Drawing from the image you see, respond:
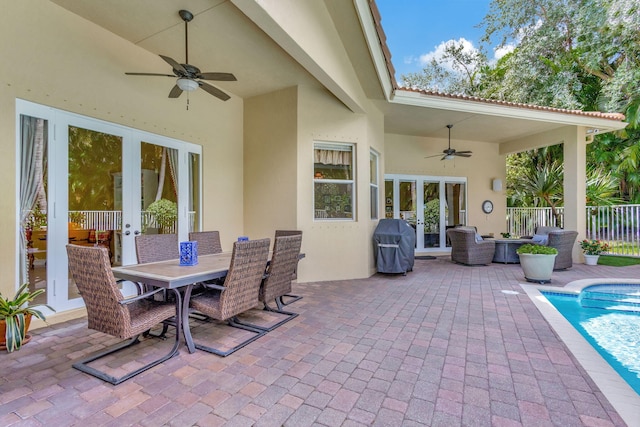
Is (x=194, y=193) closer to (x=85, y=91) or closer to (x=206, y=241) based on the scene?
(x=206, y=241)

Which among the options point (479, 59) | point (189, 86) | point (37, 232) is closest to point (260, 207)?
point (189, 86)

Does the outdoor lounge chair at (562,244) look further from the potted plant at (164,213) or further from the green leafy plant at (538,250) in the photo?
the potted plant at (164,213)

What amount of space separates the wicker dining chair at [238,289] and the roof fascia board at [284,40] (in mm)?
2167

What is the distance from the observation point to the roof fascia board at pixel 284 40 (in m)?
2.90

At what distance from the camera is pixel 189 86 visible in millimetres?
3574

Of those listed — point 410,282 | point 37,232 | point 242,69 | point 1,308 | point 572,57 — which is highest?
point 572,57

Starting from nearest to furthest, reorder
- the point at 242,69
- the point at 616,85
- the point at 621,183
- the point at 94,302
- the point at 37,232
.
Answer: the point at 94,302, the point at 37,232, the point at 242,69, the point at 616,85, the point at 621,183

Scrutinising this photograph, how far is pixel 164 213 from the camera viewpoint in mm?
4832

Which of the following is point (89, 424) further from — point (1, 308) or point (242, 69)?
point (242, 69)

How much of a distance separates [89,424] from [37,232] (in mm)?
2638

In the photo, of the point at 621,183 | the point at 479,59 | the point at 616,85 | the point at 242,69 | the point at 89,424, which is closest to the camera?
the point at 89,424

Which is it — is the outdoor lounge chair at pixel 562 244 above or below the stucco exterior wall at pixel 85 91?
below

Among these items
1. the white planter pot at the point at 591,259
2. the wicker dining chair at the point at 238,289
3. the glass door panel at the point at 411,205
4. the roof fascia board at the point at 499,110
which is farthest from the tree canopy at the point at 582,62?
the wicker dining chair at the point at 238,289

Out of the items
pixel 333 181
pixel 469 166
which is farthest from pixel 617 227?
pixel 333 181
